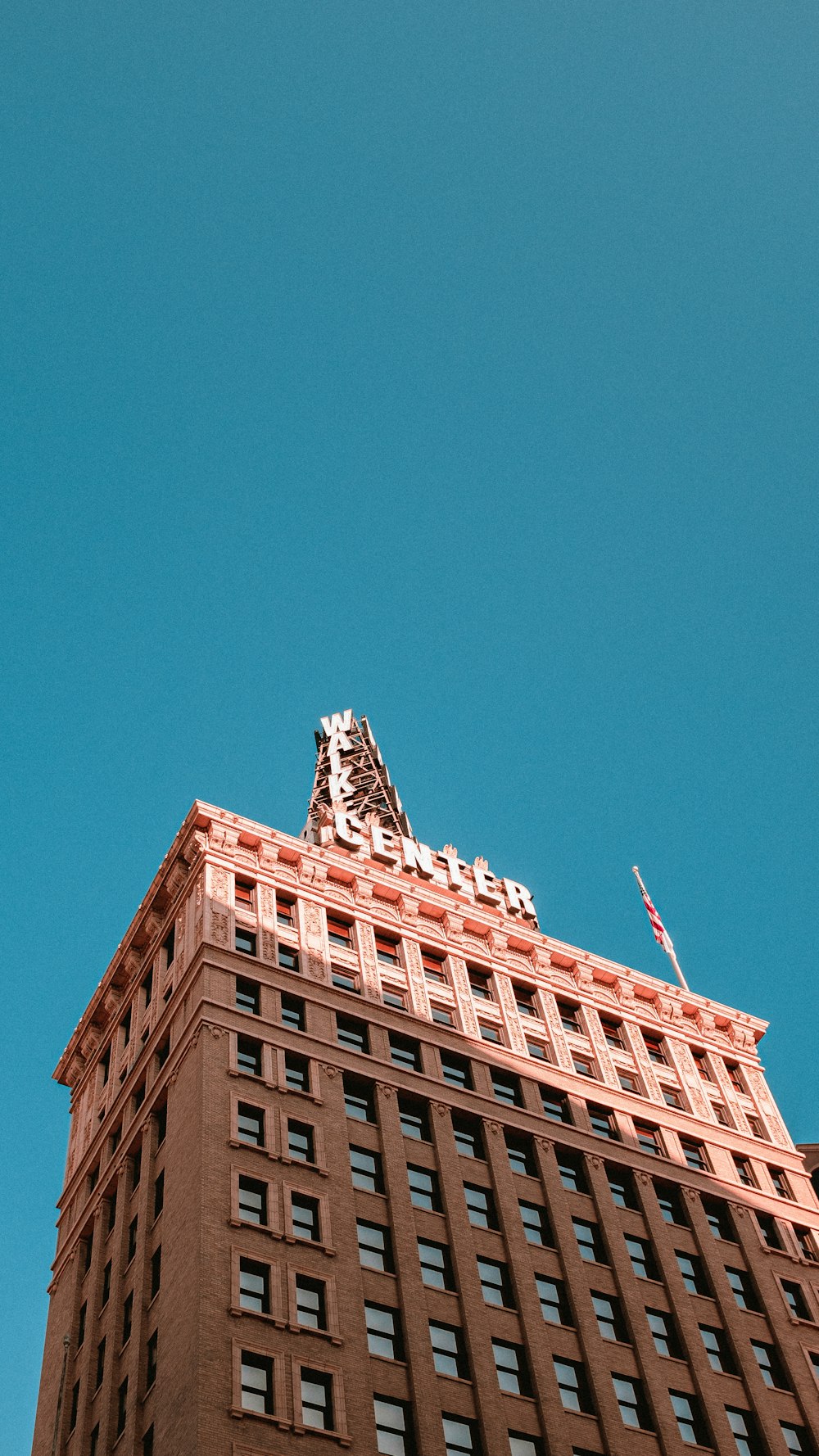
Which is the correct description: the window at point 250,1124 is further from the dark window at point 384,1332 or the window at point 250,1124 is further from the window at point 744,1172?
the window at point 744,1172

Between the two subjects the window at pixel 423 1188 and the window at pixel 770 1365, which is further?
the window at pixel 770 1365

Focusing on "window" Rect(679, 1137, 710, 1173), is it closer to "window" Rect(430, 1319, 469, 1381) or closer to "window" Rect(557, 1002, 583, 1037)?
"window" Rect(557, 1002, 583, 1037)

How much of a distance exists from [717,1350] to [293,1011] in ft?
70.7

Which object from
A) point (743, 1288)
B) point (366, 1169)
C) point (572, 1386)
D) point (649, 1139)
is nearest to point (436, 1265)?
point (366, 1169)

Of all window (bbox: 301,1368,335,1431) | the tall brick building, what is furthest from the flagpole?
window (bbox: 301,1368,335,1431)

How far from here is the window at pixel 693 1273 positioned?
69.1 metres

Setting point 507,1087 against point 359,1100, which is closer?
point 359,1100

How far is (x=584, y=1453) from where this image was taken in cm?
5816

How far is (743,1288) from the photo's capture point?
2788 inches

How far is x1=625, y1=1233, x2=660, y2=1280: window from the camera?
68.2 m

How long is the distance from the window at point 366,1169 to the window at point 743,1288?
1715 cm

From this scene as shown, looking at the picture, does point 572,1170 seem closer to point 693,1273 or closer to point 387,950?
point 693,1273

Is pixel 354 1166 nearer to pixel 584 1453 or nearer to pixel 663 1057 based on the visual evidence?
pixel 584 1453

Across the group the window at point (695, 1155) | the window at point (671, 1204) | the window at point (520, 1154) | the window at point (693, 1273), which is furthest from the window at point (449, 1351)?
the window at point (695, 1155)
